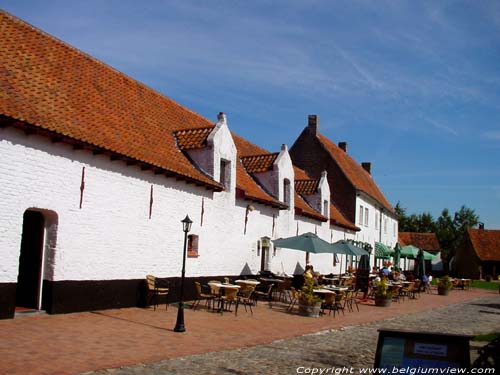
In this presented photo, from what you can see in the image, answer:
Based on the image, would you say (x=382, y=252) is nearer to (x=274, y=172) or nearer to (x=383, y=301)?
(x=274, y=172)

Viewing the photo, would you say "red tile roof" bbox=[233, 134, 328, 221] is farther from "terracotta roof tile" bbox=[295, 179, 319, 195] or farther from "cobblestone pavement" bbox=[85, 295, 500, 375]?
"cobblestone pavement" bbox=[85, 295, 500, 375]

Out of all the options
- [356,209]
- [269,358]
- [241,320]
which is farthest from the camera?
[356,209]

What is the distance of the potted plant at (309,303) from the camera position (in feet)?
51.2

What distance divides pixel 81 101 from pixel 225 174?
6.50 m

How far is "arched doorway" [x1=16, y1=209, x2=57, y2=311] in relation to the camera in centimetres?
1173

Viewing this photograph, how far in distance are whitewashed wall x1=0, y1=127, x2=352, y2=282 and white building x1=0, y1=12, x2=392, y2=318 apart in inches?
1.0

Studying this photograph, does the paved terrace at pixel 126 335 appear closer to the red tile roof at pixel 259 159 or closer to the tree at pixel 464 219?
the red tile roof at pixel 259 159

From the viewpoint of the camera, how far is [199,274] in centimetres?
1734

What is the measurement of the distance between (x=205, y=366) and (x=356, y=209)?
28.6 m

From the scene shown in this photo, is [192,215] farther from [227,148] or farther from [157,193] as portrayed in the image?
[227,148]

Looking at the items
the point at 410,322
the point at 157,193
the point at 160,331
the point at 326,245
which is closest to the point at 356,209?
the point at 326,245

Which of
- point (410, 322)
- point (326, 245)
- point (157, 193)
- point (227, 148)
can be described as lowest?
point (410, 322)

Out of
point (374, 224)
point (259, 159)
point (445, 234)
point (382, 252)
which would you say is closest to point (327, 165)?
point (382, 252)

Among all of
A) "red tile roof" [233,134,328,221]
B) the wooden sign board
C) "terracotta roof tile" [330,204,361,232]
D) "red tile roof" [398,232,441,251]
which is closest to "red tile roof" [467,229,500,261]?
"red tile roof" [398,232,441,251]
